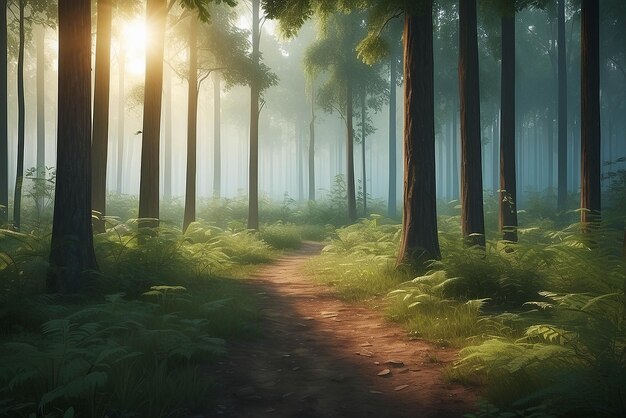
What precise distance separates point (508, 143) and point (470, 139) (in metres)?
2.35

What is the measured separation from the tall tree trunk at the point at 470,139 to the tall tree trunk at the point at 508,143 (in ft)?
5.89

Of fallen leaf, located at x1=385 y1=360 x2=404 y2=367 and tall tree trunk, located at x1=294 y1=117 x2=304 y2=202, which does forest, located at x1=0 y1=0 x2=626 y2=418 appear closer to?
fallen leaf, located at x1=385 y1=360 x2=404 y2=367

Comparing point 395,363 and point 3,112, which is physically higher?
point 3,112

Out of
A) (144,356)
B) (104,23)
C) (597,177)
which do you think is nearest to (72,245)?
(144,356)

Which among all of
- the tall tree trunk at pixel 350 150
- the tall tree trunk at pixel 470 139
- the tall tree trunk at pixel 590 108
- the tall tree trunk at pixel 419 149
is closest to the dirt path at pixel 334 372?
the tall tree trunk at pixel 419 149

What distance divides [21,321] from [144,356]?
189cm

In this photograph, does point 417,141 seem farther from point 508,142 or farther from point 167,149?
point 167,149

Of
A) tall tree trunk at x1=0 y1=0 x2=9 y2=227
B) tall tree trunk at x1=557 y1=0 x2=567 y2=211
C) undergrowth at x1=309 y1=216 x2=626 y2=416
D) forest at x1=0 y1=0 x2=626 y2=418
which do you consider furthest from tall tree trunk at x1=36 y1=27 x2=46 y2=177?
tall tree trunk at x1=557 y1=0 x2=567 y2=211

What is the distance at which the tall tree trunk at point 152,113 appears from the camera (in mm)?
11445

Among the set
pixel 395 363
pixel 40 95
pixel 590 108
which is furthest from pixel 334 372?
pixel 40 95

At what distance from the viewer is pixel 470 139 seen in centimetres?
1112

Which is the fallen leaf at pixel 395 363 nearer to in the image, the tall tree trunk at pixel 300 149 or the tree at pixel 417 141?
the tree at pixel 417 141

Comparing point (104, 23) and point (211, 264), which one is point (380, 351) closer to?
point (211, 264)

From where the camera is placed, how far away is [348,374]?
5.05 meters
